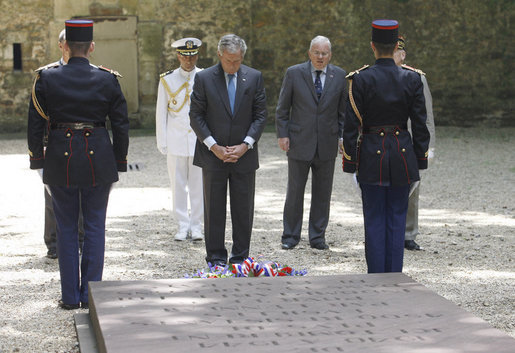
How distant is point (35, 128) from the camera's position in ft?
16.9

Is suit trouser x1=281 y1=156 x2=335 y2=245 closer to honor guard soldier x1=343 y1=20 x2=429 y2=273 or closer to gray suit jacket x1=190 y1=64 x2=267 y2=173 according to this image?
gray suit jacket x1=190 y1=64 x2=267 y2=173

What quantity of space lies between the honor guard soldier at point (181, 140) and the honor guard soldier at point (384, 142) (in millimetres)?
2314

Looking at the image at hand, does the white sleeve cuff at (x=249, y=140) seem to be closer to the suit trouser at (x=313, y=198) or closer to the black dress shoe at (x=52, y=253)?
the suit trouser at (x=313, y=198)

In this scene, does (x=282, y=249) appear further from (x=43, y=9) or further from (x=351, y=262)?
(x=43, y=9)

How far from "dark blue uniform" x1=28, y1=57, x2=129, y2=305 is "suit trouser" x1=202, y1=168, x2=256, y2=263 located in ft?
3.49

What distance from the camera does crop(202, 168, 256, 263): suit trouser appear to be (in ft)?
20.3

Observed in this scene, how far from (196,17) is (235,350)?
13.6 metres

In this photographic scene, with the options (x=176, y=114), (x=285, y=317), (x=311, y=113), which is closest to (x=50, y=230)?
(x=176, y=114)

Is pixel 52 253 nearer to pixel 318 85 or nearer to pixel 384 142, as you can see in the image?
pixel 318 85

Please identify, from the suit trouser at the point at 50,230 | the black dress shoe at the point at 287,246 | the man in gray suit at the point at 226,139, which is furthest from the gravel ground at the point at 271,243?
the man in gray suit at the point at 226,139

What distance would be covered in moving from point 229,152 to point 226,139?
12 centimetres

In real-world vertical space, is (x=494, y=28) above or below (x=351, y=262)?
above

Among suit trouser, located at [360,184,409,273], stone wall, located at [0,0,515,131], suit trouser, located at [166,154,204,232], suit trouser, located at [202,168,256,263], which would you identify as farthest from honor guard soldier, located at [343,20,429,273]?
stone wall, located at [0,0,515,131]

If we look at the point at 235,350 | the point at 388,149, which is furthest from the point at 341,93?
the point at 235,350
